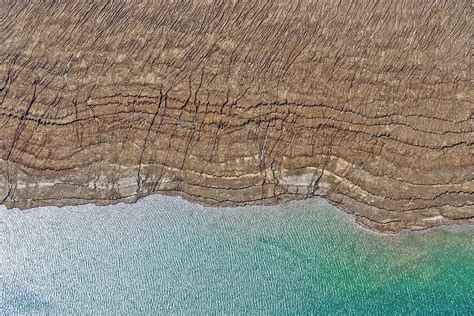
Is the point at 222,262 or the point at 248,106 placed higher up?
the point at 248,106

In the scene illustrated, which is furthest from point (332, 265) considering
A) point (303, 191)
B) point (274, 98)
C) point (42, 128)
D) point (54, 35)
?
point (54, 35)

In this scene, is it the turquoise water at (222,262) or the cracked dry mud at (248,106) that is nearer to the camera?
the turquoise water at (222,262)

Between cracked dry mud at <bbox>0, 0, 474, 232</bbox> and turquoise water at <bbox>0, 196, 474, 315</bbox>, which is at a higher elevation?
cracked dry mud at <bbox>0, 0, 474, 232</bbox>

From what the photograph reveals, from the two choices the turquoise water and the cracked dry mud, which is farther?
the cracked dry mud

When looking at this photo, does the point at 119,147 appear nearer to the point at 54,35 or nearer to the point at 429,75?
the point at 54,35

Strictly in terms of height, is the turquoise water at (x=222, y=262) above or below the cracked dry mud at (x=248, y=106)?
below

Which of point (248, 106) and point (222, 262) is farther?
point (248, 106)
